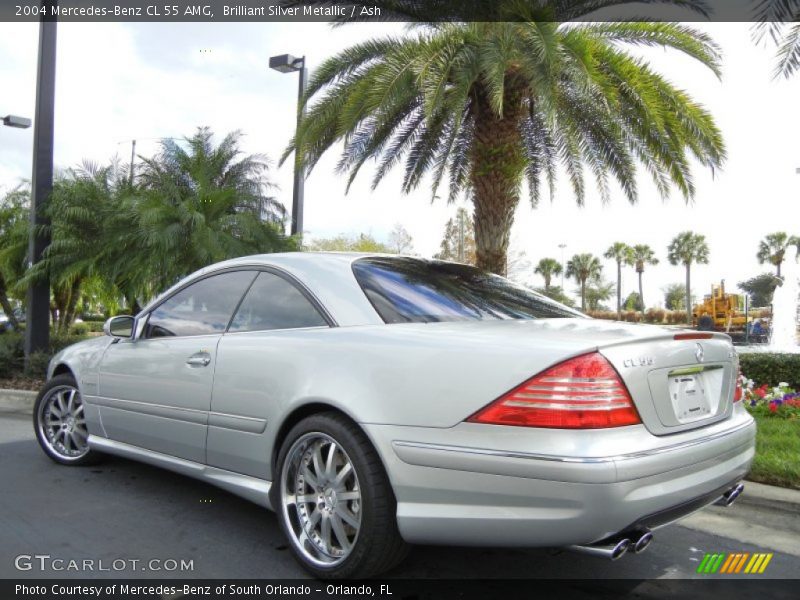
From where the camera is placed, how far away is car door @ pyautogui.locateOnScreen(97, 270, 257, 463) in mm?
3631

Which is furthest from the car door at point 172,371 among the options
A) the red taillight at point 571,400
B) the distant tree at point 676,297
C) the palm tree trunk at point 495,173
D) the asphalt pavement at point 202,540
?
the distant tree at point 676,297

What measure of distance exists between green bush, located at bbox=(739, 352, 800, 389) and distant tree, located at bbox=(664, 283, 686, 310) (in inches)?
3260

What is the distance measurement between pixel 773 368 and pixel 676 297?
84892 mm

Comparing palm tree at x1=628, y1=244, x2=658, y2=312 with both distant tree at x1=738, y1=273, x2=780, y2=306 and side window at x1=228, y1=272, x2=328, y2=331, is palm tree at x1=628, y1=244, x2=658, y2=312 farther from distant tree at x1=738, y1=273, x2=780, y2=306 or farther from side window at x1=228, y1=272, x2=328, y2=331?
side window at x1=228, y1=272, x2=328, y2=331

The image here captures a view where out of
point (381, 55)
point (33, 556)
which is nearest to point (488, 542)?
point (33, 556)

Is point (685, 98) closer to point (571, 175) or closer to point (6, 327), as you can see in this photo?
point (571, 175)

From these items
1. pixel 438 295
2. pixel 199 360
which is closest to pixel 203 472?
pixel 199 360

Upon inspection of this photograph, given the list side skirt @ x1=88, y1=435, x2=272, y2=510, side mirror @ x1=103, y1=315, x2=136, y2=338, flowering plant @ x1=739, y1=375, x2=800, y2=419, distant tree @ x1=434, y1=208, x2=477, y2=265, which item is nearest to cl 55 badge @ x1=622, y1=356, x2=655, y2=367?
side skirt @ x1=88, y1=435, x2=272, y2=510

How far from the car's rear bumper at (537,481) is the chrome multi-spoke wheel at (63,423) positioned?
2.95 metres

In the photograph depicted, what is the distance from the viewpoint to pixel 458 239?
44.6 m

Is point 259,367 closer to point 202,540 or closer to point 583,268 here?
point 202,540

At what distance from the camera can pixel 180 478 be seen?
15.1 ft

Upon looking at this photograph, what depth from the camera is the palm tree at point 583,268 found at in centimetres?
7762

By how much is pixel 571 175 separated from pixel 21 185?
13413 mm
